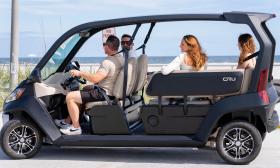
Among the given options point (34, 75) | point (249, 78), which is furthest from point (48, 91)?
point (249, 78)

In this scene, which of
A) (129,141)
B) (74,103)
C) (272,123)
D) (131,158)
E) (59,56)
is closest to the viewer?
(272,123)

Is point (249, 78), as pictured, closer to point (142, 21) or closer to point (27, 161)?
point (142, 21)

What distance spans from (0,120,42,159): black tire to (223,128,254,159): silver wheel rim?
2.13 meters

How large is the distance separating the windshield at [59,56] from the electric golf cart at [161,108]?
23 mm

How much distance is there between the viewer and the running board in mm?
7641

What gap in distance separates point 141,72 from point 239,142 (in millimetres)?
1365

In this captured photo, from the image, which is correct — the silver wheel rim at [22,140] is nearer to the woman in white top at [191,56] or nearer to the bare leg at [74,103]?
the bare leg at [74,103]

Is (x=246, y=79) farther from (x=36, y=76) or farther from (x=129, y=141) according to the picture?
(x=36, y=76)

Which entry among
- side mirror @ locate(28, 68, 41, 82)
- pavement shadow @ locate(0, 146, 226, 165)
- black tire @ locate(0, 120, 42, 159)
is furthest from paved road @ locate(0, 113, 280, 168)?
side mirror @ locate(28, 68, 41, 82)

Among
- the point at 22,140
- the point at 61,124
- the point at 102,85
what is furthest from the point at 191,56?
the point at 22,140

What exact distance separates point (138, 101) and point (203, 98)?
0.97m

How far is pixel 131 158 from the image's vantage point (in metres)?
8.16

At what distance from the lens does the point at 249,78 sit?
7496mm

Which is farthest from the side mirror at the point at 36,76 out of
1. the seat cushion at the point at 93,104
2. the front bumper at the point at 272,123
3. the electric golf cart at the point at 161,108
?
the front bumper at the point at 272,123
